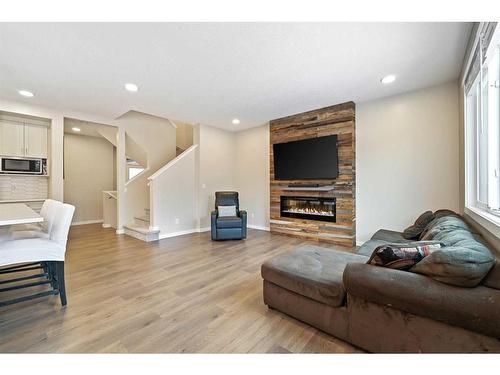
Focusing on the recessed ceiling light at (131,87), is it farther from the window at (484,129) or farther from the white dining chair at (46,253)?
the window at (484,129)

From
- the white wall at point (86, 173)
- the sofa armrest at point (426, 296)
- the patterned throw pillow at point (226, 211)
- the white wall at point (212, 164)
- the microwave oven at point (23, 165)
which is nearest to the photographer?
the sofa armrest at point (426, 296)

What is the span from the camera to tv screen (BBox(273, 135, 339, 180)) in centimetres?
395

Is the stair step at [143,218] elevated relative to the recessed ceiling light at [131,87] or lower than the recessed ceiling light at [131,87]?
lower

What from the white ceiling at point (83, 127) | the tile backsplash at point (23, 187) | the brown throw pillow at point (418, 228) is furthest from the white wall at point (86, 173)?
the brown throw pillow at point (418, 228)

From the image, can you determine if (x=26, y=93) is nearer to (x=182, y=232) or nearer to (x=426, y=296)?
(x=182, y=232)

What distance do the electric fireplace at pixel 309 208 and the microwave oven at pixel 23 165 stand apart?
4.70 metres

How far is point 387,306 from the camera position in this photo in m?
1.27

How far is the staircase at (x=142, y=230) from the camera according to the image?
13.9ft

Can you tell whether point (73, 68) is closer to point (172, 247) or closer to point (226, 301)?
point (172, 247)

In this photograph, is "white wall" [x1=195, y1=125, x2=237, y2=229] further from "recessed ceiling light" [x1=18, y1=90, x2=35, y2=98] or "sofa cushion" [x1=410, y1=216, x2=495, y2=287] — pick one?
"sofa cushion" [x1=410, y1=216, x2=495, y2=287]

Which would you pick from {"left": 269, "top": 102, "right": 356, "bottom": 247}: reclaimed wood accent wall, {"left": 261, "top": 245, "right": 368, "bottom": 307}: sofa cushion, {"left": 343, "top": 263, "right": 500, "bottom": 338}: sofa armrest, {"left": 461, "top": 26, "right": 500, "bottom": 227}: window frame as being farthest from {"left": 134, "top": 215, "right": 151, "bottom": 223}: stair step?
{"left": 461, "top": 26, "right": 500, "bottom": 227}: window frame
